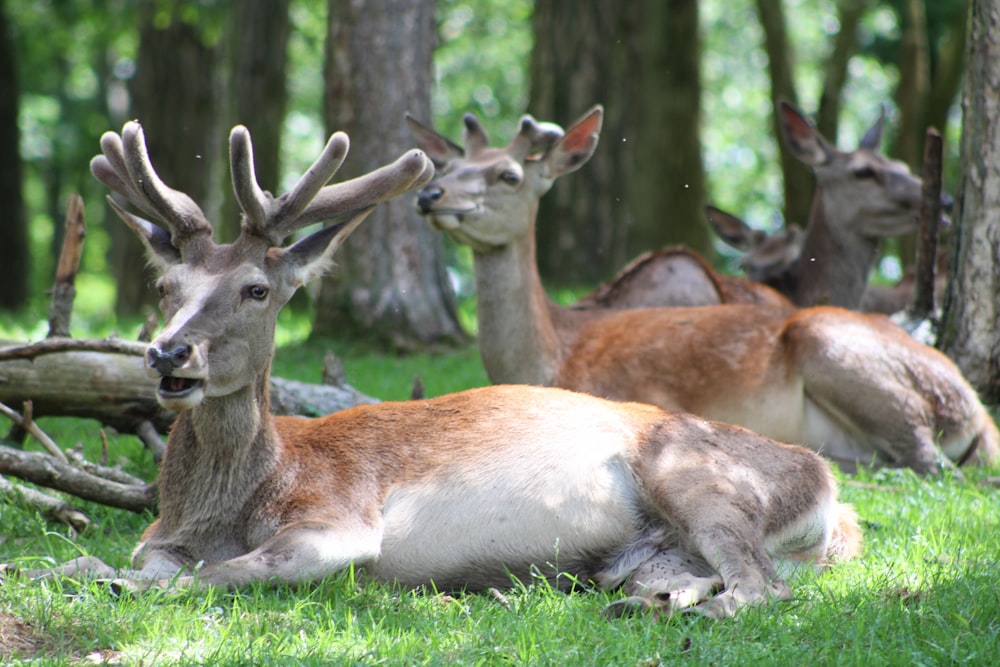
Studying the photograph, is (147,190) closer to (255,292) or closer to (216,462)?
(255,292)

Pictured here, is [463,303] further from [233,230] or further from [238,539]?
[238,539]

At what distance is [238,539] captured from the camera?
16.0ft

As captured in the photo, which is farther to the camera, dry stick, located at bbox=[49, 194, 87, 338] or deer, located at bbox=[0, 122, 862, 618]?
dry stick, located at bbox=[49, 194, 87, 338]

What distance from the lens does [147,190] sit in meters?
5.04

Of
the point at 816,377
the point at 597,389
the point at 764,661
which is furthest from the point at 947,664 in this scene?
the point at 597,389

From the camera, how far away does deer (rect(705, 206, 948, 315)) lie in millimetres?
11812

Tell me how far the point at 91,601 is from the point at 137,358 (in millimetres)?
2954

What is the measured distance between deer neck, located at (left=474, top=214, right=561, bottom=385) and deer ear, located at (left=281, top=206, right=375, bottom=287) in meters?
3.17

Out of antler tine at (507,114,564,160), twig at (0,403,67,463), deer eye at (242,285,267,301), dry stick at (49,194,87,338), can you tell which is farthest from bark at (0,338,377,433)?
antler tine at (507,114,564,160)

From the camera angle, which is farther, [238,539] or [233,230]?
[233,230]

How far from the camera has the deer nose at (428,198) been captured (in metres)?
7.98

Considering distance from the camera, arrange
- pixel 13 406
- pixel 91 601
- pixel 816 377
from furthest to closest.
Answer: pixel 816 377 → pixel 13 406 → pixel 91 601

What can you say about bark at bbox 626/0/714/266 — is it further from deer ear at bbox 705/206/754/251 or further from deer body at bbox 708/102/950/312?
deer body at bbox 708/102/950/312

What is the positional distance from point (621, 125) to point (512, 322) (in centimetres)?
739
